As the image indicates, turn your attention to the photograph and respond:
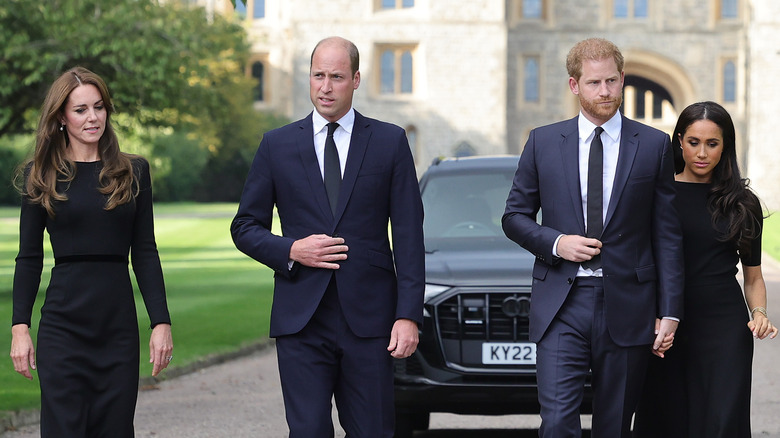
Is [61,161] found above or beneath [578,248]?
above

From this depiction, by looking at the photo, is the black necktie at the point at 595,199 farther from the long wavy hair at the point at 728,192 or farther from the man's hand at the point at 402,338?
the man's hand at the point at 402,338

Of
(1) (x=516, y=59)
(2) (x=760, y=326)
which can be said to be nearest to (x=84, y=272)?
(2) (x=760, y=326)

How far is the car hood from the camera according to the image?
7051 mm

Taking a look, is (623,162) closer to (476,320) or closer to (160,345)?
(160,345)

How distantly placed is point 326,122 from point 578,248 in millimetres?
1017

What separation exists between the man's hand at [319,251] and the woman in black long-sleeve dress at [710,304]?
1.46m

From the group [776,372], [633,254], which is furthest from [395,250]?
[776,372]

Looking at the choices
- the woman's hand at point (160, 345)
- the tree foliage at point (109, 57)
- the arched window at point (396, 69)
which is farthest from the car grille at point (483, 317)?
the arched window at point (396, 69)

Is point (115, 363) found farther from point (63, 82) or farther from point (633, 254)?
point (633, 254)

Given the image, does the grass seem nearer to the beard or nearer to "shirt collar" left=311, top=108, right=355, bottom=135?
"shirt collar" left=311, top=108, right=355, bottom=135

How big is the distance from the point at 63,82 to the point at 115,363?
101 centimetres

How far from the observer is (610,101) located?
488cm

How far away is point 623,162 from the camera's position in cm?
487

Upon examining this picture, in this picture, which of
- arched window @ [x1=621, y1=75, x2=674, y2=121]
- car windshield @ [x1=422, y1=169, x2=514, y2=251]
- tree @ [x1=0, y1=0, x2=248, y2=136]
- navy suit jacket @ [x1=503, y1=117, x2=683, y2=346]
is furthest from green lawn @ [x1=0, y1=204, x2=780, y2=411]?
arched window @ [x1=621, y1=75, x2=674, y2=121]
